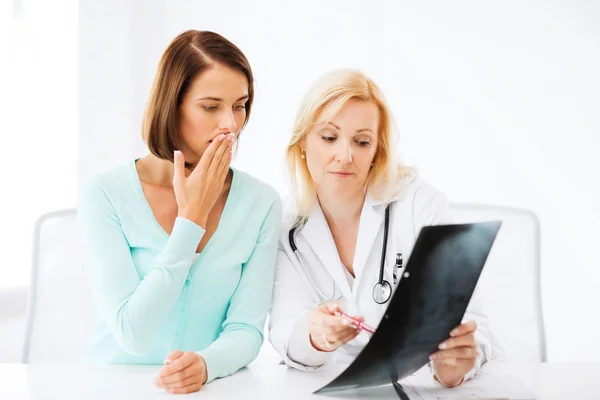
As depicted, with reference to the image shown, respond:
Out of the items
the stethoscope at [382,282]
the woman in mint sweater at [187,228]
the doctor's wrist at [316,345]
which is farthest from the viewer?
the stethoscope at [382,282]

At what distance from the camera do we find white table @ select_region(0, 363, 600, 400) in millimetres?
1266

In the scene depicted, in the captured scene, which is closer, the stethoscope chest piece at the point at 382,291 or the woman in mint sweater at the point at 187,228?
the woman in mint sweater at the point at 187,228

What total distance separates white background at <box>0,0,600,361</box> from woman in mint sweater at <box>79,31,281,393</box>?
3.65 ft

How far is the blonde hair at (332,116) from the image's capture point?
1748 mm

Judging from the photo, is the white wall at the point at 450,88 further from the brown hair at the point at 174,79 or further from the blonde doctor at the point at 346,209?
the brown hair at the point at 174,79

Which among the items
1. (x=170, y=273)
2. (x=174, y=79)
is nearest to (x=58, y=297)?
(x=170, y=273)

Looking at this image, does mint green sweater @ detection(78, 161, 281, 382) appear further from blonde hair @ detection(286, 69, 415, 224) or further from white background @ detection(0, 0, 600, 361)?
white background @ detection(0, 0, 600, 361)

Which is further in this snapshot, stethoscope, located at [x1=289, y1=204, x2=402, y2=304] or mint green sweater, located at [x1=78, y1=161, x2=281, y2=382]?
stethoscope, located at [x1=289, y1=204, x2=402, y2=304]

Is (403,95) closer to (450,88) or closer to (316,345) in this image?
(450,88)

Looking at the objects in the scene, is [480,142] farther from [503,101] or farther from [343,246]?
[343,246]

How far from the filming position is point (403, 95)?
3.65 metres

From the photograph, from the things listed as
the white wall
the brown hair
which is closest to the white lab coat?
the brown hair

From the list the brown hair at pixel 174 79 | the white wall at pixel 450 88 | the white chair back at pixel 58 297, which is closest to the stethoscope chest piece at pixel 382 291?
the brown hair at pixel 174 79

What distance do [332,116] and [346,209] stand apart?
0.89 feet
